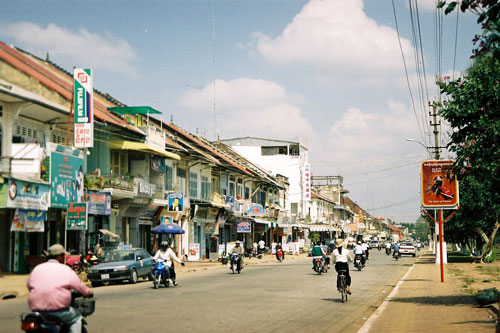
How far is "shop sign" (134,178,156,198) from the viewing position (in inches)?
1446

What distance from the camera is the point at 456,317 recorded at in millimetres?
13438

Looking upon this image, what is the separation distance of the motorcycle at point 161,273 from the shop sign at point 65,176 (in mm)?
8097

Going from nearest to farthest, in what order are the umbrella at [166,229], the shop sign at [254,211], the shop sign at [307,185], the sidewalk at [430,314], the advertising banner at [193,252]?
the sidewalk at [430,314] < the umbrella at [166,229] < the advertising banner at [193,252] < the shop sign at [254,211] < the shop sign at [307,185]

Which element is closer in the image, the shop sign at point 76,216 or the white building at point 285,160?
the shop sign at point 76,216

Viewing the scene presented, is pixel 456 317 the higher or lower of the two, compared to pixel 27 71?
lower

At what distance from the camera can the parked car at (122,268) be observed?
961 inches

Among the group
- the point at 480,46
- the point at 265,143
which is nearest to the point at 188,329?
the point at 480,46

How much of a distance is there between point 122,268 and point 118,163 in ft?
44.0

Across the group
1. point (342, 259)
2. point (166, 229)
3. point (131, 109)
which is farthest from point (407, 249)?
point (342, 259)

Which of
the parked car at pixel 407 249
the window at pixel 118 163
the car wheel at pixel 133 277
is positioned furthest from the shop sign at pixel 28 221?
the parked car at pixel 407 249

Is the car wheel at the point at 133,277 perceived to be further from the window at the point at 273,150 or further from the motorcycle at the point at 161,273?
the window at the point at 273,150

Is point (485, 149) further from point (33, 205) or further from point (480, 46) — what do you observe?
point (33, 205)

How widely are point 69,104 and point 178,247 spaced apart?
17764mm

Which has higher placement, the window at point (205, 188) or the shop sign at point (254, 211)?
the window at point (205, 188)
